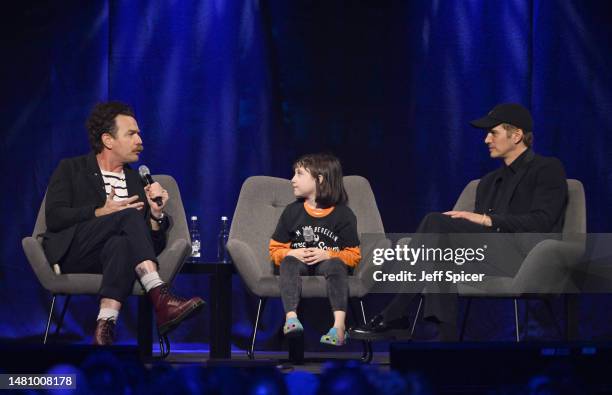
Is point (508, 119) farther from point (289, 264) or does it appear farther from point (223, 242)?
point (223, 242)

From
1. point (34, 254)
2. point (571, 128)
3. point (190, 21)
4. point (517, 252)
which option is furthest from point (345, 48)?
point (34, 254)

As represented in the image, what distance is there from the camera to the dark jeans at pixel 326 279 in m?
3.95

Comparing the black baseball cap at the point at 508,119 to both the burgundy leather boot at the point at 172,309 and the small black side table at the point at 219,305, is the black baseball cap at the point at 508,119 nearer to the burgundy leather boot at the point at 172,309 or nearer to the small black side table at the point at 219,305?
the small black side table at the point at 219,305

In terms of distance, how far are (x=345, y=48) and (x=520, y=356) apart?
352 centimetres

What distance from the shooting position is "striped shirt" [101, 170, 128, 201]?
4.32 m

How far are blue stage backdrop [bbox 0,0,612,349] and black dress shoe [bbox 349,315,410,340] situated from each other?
1.23 meters

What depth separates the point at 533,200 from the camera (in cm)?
416

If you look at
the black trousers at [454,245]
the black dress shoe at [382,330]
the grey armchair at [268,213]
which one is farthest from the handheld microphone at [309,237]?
the black dress shoe at [382,330]

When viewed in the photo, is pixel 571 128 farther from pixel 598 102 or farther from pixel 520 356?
pixel 520 356

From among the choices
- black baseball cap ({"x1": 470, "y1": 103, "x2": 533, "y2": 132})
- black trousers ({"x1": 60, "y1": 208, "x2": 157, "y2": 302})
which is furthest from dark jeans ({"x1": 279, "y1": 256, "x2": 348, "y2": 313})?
black baseball cap ({"x1": 470, "y1": 103, "x2": 533, "y2": 132})

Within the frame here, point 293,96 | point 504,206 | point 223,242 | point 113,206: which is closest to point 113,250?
point 113,206

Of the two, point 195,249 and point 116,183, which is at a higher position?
point 116,183

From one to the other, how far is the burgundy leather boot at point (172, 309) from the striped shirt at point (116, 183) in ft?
2.78

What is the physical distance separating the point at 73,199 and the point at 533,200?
87.5 inches
